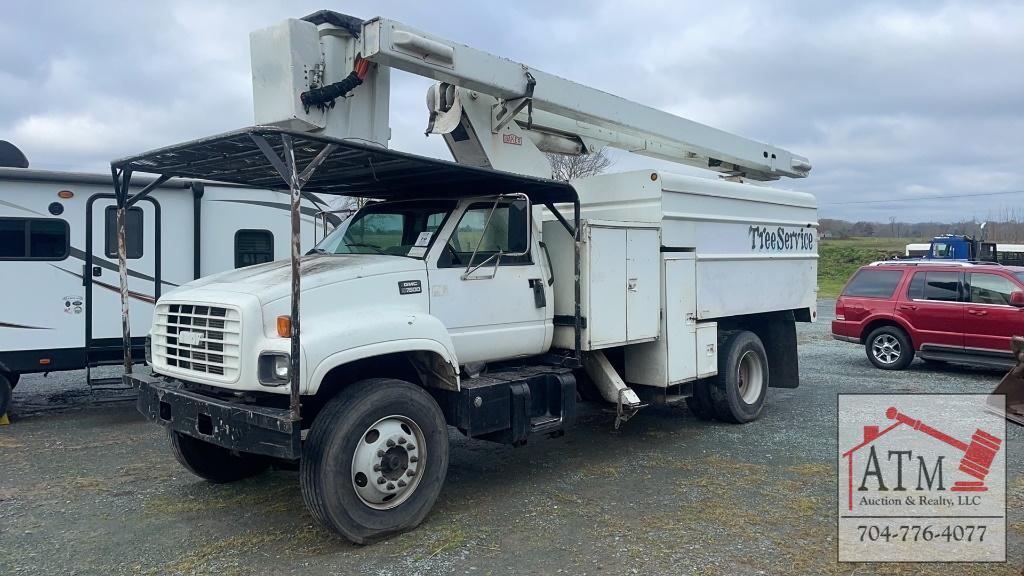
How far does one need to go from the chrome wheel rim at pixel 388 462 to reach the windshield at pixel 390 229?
56.4 inches

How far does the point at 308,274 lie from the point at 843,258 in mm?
48484

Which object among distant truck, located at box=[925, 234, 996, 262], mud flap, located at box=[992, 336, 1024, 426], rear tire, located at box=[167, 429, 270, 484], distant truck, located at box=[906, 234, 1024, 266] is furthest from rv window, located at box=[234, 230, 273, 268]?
distant truck, located at box=[925, 234, 996, 262]

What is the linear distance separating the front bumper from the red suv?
432 inches

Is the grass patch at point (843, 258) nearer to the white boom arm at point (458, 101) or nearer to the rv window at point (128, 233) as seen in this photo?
the white boom arm at point (458, 101)

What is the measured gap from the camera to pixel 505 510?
5770mm

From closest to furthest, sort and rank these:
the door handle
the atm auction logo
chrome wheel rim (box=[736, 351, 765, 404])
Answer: the atm auction logo, the door handle, chrome wheel rim (box=[736, 351, 765, 404])

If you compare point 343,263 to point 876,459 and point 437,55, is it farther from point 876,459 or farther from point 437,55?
point 876,459

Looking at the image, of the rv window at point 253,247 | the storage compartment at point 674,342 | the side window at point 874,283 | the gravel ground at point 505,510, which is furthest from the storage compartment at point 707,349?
the side window at point 874,283

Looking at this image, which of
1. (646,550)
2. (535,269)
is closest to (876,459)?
(646,550)

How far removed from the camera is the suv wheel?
1272cm

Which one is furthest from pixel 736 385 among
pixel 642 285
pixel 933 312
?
pixel 933 312

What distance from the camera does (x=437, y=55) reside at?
19.6 feet

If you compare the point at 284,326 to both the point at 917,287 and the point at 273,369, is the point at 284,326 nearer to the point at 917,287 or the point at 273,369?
the point at 273,369

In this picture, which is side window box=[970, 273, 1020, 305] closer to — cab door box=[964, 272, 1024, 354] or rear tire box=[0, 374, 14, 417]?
cab door box=[964, 272, 1024, 354]
